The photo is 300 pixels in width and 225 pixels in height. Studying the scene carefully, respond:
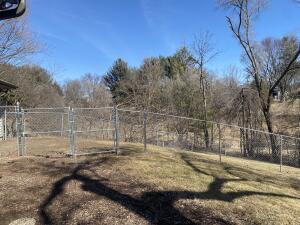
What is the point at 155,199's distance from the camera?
6.40m

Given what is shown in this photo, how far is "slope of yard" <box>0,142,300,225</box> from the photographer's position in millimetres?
5707

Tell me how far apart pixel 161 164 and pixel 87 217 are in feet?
12.5

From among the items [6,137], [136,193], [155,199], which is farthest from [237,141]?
[155,199]

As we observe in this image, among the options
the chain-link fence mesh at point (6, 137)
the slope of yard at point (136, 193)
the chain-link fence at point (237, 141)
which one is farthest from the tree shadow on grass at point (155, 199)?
the chain-link fence at point (237, 141)

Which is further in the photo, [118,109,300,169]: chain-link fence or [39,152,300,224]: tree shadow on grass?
[118,109,300,169]: chain-link fence

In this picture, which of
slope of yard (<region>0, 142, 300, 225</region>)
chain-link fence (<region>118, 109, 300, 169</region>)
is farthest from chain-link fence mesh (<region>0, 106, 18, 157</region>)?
chain-link fence (<region>118, 109, 300, 169</region>)

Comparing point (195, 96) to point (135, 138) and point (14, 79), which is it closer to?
point (135, 138)

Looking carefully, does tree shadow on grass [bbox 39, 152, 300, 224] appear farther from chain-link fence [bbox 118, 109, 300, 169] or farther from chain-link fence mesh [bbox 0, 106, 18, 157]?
chain-link fence [bbox 118, 109, 300, 169]

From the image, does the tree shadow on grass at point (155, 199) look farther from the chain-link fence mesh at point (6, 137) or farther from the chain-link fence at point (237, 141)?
the chain-link fence at point (237, 141)

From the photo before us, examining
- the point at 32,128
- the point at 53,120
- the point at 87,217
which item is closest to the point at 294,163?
the point at 53,120

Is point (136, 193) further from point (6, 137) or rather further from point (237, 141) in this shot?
point (237, 141)

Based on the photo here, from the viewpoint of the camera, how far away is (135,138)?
18.6 m

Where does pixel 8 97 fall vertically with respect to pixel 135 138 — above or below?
above

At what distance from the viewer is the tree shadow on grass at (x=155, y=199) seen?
560 cm
